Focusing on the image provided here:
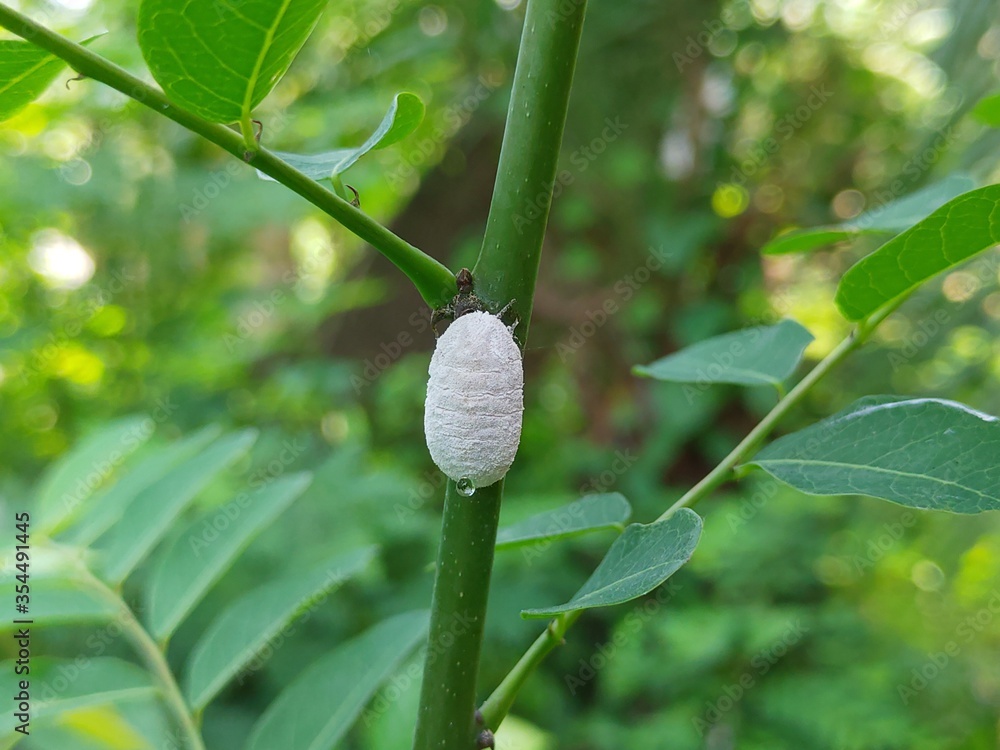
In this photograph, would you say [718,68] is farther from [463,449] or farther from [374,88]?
[463,449]

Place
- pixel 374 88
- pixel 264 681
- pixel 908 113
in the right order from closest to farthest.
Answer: pixel 264 681, pixel 908 113, pixel 374 88

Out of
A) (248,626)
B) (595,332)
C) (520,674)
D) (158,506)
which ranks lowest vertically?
(520,674)

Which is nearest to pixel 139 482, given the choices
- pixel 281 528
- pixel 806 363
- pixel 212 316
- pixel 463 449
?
pixel 463 449

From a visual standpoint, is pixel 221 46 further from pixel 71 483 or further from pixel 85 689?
pixel 71 483

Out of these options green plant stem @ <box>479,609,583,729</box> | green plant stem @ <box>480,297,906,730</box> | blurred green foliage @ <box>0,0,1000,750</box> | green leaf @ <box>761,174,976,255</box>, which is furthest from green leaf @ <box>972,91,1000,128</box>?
blurred green foliage @ <box>0,0,1000,750</box>

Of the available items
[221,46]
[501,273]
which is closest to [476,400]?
[501,273]

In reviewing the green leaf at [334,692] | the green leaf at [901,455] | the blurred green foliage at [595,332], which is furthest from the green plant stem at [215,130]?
the blurred green foliage at [595,332]

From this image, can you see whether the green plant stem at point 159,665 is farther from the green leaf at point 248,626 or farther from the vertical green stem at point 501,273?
the vertical green stem at point 501,273
